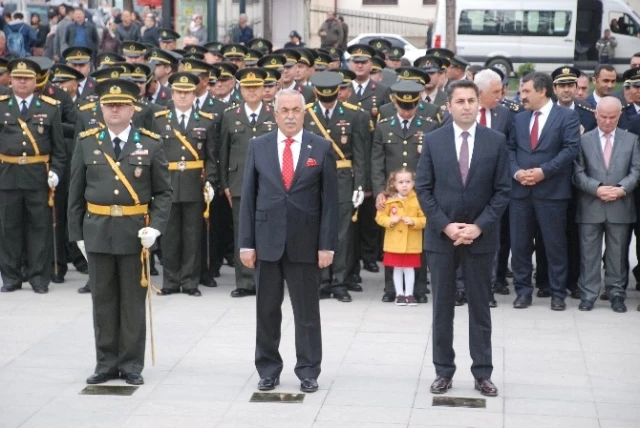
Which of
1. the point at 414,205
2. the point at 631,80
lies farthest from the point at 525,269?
the point at 631,80

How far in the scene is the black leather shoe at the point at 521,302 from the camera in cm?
1248

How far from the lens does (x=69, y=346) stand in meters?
10.8

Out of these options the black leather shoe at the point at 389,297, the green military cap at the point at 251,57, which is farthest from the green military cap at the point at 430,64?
the black leather shoe at the point at 389,297

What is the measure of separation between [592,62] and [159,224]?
30.4m

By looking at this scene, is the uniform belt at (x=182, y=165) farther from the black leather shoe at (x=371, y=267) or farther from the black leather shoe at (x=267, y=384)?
the black leather shoe at (x=267, y=384)

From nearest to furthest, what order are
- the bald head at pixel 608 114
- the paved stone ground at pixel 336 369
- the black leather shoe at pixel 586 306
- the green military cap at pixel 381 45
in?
the paved stone ground at pixel 336 369 → the bald head at pixel 608 114 → the black leather shoe at pixel 586 306 → the green military cap at pixel 381 45

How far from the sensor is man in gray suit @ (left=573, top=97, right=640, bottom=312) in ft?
40.3

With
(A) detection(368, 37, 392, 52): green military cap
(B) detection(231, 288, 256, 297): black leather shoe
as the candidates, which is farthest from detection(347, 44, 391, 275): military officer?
(A) detection(368, 37, 392, 52): green military cap

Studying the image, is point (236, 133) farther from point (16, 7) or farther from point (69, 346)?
point (16, 7)

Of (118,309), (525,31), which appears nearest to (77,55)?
(118,309)

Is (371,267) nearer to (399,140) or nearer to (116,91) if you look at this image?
(399,140)

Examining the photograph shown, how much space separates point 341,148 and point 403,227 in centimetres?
100

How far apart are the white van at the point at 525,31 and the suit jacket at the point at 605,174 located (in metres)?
25.0

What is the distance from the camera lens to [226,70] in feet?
49.1
